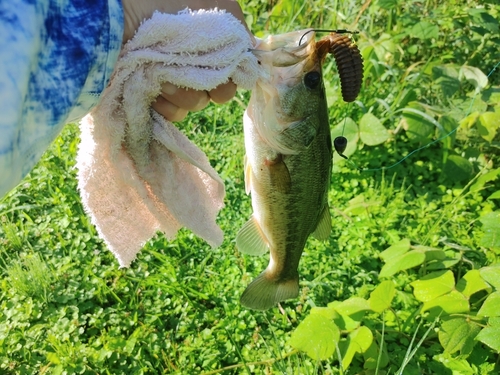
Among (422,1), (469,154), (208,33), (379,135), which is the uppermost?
(208,33)

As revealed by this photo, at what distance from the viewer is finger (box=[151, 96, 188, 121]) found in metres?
1.39

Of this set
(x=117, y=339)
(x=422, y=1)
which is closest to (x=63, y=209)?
(x=117, y=339)

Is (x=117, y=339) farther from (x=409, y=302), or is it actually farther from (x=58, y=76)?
(x=58, y=76)

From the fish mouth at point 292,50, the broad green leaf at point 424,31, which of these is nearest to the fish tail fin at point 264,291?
the fish mouth at point 292,50

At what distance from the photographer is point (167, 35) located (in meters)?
1.22

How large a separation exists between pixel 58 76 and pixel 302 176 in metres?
1.10

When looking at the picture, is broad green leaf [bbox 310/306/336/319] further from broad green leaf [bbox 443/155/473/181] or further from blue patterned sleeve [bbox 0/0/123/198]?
blue patterned sleeve [bbox 0/0/123/198]

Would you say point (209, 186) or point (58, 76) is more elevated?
point (58, 76)

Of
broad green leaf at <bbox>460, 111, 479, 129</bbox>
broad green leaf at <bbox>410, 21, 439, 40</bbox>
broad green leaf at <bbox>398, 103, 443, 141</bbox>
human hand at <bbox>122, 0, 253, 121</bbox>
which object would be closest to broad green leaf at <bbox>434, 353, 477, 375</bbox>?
broad green leaf at <bbox>398, 103, 443, 141</bbox>

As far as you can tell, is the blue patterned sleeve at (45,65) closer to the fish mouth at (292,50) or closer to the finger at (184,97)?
the finger at (184,97)

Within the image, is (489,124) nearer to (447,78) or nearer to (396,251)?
(447,78)

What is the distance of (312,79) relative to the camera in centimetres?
165

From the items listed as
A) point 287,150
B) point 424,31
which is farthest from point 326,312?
point 424,31

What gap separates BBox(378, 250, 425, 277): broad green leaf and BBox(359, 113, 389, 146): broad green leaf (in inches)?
39.3
